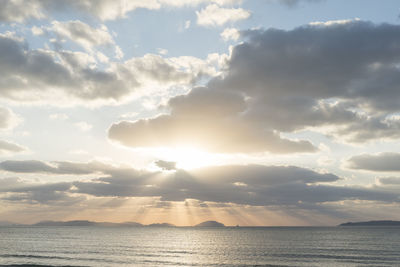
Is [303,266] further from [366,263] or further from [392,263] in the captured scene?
[392,263]

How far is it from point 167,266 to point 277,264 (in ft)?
92.6

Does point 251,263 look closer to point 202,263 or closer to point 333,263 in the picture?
point 202,263

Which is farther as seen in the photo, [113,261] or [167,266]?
[113,261]

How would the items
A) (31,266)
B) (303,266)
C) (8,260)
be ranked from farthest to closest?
(8,260), (303,266), (31,266)

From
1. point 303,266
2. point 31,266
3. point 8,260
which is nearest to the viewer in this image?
point 31,266

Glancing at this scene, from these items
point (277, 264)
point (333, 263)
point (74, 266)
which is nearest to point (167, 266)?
point (74, 266)

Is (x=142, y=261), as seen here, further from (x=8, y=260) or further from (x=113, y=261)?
(x=8, y=260)

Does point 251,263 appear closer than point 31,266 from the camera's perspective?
No

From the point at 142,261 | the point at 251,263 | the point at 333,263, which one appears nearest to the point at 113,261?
the point at 142,261

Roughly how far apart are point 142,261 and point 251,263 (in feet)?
94.6

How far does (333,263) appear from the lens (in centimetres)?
8350

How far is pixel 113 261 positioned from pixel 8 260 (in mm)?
28054

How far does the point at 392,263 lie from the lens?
8600 cm

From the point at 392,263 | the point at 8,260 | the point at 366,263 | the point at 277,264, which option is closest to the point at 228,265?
the point at 277,264
